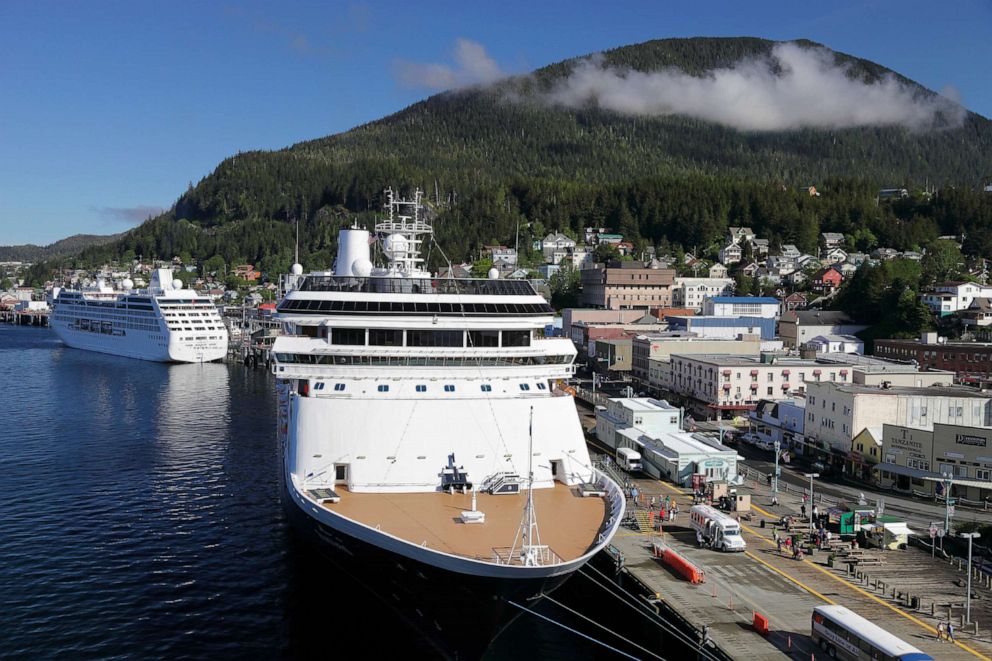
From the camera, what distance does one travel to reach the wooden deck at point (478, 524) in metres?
19.7

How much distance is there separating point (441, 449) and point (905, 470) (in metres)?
26.8

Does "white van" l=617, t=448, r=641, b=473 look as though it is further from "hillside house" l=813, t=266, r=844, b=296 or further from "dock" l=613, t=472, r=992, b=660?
"hillside house" l=813, t=266, r=844, b=296

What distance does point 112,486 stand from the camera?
3884 cm

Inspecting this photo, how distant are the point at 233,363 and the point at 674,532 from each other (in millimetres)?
79075

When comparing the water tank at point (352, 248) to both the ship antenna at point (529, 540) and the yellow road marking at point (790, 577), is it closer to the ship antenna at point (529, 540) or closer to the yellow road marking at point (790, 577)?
the ship antenna at point (529, 540)

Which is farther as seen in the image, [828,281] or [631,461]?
[828,281]

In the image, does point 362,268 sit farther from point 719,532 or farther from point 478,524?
point 719,532

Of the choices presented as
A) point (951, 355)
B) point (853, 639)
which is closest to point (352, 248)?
point (853, 639)

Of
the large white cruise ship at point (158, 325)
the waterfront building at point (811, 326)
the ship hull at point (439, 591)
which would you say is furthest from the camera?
the large white cruise ship at point (158, 325)

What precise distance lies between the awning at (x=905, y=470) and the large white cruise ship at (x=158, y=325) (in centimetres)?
7820

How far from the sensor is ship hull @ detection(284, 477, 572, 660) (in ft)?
62.0

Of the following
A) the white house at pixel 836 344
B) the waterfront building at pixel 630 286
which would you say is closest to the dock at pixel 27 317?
the waterfront building at pixel 630 286

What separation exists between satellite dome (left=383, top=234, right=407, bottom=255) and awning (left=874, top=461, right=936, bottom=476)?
26.1m

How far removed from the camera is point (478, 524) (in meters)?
20.8
